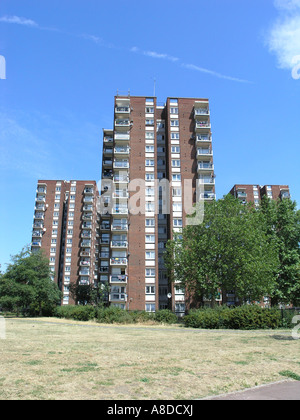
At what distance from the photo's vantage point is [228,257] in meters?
36.1

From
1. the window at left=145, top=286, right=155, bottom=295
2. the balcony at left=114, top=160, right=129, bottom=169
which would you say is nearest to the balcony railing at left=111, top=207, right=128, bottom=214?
the balcony at left=114, top=160, right=129, bottom=169

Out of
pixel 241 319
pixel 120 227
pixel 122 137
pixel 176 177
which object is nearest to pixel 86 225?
pixel 122 137

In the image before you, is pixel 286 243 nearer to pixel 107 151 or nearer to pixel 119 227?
pixel 119 227

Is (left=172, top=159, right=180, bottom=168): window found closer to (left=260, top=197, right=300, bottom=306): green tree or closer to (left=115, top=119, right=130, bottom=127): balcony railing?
(left=115, top=119, right=130, bottom=127): balcony railing

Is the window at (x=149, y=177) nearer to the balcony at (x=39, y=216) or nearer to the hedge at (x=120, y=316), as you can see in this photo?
the hedge at (x=120, y=316)

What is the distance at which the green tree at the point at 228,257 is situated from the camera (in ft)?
115

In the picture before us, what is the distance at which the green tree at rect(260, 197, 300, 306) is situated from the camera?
39.0m

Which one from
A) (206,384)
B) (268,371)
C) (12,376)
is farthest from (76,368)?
(268,371)

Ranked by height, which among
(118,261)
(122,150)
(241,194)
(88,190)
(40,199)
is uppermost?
(88,190)

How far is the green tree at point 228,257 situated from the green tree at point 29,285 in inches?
800

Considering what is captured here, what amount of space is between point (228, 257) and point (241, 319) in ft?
33.9

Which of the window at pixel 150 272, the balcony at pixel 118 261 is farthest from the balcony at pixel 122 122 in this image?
the window at pixel 150 272

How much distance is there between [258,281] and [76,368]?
28.7 m
